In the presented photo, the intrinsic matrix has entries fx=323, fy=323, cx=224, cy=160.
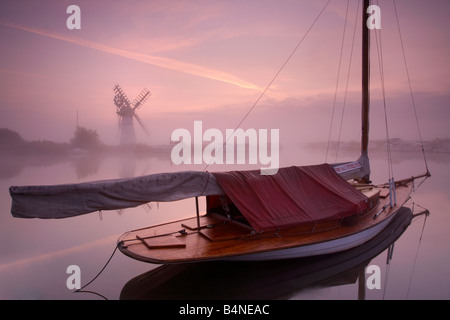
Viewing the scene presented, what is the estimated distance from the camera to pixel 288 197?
25.4 feet

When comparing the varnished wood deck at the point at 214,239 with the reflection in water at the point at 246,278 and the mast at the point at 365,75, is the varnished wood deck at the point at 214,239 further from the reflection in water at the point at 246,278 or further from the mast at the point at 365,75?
the mast at the point at 365,75

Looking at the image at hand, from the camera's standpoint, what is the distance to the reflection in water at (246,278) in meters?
6.50

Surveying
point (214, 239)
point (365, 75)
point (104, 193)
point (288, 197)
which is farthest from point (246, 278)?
point (365, 75)

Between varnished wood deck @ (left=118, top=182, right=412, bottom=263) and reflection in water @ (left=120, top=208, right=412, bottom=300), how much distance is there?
764 millimetres

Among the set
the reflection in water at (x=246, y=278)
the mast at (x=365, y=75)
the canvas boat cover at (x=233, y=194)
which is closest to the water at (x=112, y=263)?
the reflection in water at (x=246, y=278)

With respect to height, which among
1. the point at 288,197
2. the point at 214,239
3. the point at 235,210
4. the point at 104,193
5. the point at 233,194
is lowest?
the point at 214,239

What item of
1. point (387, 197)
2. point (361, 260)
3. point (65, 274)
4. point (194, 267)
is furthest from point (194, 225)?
point (387, 197)

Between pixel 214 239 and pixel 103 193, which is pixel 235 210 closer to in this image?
pixel 214 239

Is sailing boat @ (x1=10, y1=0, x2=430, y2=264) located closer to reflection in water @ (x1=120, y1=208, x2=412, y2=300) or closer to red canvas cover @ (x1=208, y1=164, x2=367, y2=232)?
red canvas cover @ (x1=208, y1=164, x2=367, y2=232)

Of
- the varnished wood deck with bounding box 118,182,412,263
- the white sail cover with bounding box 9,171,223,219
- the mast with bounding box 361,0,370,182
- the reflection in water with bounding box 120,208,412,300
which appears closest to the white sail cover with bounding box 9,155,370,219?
the white sail cover with bounding box 9,171,223,219

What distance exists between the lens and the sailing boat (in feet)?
18.8

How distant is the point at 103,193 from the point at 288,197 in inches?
165

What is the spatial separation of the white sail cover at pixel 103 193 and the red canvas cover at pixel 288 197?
63 cm
